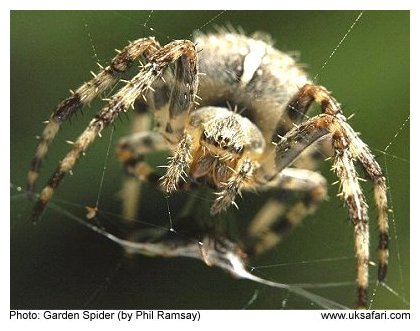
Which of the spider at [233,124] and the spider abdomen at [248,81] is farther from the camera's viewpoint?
the spider abdomen at [248,81]

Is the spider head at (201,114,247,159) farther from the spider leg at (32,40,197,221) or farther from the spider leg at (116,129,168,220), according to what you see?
the spider leg at (116,129,168,220)

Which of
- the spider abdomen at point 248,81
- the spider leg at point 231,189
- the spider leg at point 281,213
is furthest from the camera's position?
the spider leg at point 281,213

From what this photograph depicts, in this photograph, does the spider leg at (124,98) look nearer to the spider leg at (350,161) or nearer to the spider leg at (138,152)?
the spider leg at (350,161)

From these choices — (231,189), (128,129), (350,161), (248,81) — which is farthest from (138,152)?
(350,161)

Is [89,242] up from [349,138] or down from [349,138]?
down

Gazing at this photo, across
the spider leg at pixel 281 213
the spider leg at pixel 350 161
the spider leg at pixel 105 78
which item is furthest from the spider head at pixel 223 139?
the spider leg at pixel 281 213

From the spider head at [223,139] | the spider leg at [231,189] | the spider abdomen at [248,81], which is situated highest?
the spider abdomen at [248,81]

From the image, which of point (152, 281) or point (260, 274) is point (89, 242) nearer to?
point (152, 281)

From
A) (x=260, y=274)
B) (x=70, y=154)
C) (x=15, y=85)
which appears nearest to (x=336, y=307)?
(x=260, y=274)
